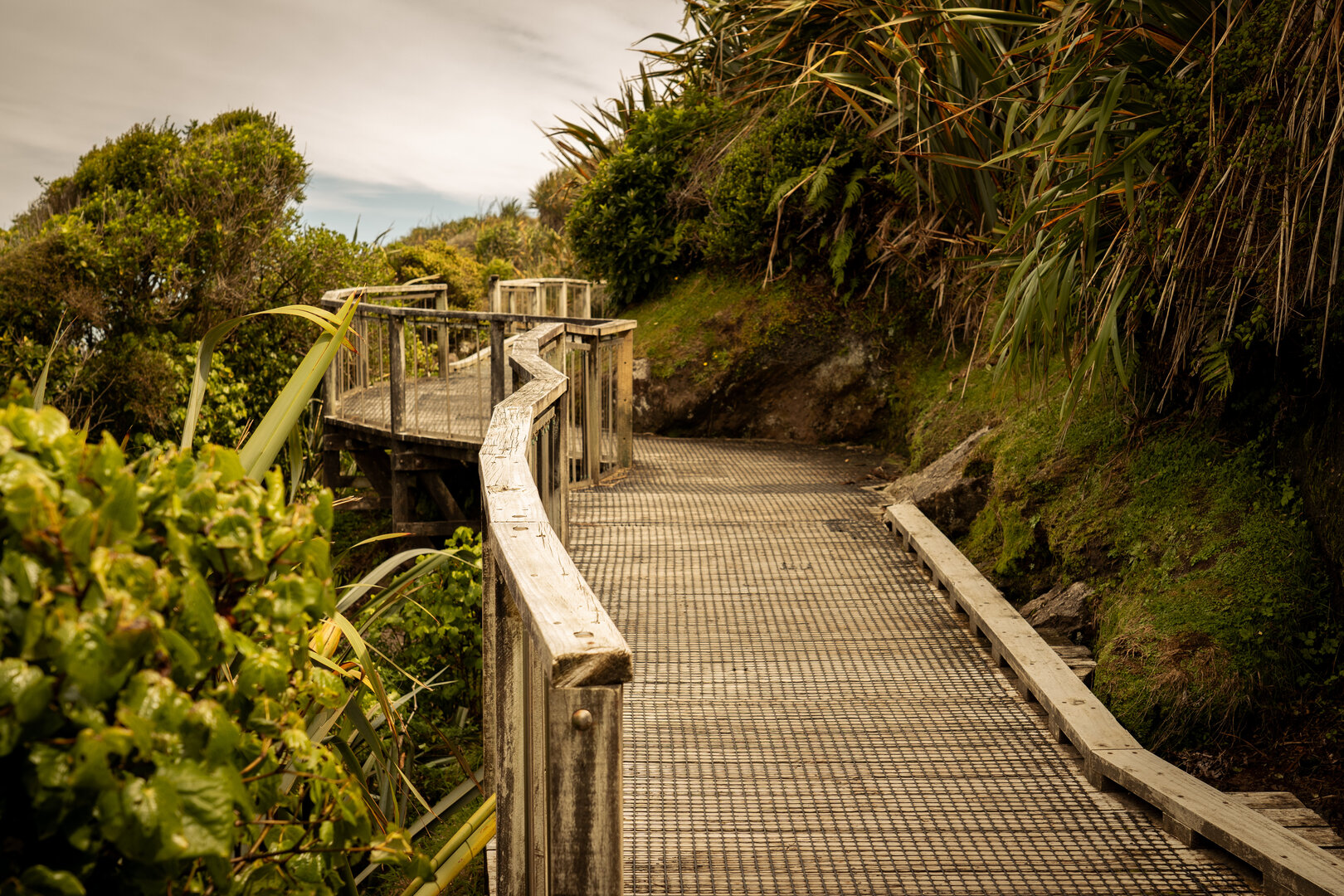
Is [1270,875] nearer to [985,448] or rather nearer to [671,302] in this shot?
[985,448]

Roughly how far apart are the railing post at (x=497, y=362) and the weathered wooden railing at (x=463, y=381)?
11 millimetres

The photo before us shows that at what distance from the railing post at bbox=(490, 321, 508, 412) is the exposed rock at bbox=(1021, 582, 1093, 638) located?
5297 millimetres

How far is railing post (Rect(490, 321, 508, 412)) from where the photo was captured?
9.02m

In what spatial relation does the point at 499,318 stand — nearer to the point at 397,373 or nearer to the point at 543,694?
the point at 397,373

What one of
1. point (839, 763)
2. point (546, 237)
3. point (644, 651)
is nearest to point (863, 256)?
point (644, 651)

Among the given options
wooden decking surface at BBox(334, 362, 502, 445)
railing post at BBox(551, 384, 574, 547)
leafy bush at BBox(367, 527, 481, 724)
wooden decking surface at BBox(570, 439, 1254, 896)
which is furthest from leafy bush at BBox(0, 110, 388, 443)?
wooden decking surface at BBox(570, 439, 1254, 896)

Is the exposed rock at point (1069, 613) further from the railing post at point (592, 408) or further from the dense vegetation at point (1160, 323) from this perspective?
the railing post at point (592, 408)

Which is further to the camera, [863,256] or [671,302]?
[671,302]

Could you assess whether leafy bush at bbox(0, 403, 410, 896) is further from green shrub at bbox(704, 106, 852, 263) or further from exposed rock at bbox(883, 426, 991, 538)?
green shrub at bbox(704, 106, 852, 263)

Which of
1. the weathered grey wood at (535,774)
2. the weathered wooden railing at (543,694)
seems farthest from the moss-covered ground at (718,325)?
the weathered grey wood at (535,774)

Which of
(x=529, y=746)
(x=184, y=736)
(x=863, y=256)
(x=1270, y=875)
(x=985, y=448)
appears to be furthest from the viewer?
(x=863, y=256)

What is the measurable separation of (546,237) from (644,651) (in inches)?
1034

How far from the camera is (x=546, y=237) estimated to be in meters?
29.5

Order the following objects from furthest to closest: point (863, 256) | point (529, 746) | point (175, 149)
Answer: point (175, 149) < point (863, 256) < point (529, 746)
